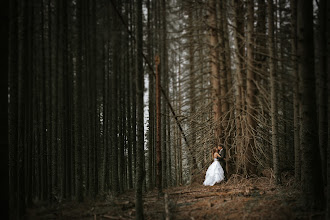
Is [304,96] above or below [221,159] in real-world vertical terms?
above

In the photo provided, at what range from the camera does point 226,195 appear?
809cm

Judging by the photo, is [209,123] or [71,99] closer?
[209,123]

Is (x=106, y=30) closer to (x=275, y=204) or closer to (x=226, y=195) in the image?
(x=226, y=195)

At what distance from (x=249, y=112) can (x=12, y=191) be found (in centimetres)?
810

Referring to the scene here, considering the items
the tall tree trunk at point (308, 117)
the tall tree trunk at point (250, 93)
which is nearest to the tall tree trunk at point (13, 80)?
the tall tree trunk at point (308, 117)

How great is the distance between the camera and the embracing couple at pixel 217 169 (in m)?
10.9

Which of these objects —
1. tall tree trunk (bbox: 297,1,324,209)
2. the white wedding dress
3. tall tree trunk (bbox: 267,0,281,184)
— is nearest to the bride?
the white wedding dress

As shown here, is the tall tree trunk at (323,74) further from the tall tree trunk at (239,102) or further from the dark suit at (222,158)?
the dark suit at (222,158)

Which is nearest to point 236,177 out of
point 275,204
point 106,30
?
point 275,204

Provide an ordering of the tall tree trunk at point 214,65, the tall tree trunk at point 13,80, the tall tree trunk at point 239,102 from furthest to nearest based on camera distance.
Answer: the tall tree trunk at point 214,65, the tall tree trunk at point 239,102, the tall tree trunk at point 13,80

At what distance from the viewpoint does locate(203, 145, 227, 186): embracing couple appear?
10881mm

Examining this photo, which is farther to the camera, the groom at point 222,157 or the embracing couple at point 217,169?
the embracing couple at point 217,169

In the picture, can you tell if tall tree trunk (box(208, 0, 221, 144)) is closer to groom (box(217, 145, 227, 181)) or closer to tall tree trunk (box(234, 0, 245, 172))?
groom (box(217, 145, 227, 181))

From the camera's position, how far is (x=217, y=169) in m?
11.1
